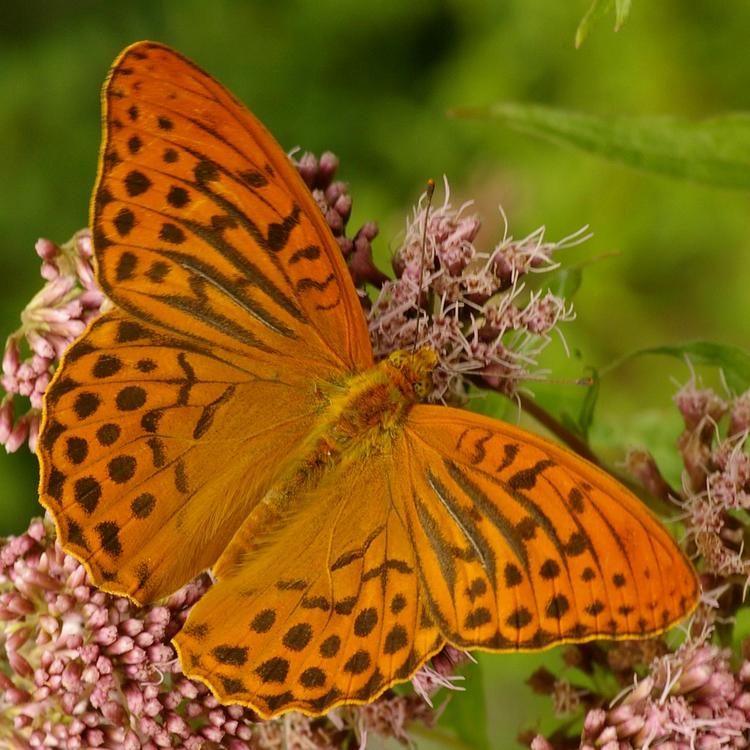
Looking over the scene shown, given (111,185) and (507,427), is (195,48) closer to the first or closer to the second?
(111,185)

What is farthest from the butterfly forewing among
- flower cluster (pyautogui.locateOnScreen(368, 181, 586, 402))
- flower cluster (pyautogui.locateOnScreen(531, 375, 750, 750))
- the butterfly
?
flower cluster (pyautogui.locateOnScreen(531, 375, 750, 750))

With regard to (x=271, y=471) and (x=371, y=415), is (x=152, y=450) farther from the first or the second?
(x=371, y=415)

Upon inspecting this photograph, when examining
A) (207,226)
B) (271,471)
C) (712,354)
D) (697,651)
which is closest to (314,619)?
(271,471)

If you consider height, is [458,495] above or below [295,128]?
below

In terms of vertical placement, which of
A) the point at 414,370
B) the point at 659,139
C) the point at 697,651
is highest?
the point at 659,139

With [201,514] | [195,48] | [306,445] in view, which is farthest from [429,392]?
[195,48]

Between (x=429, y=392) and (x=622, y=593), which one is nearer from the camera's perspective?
(x=622, y=593)
